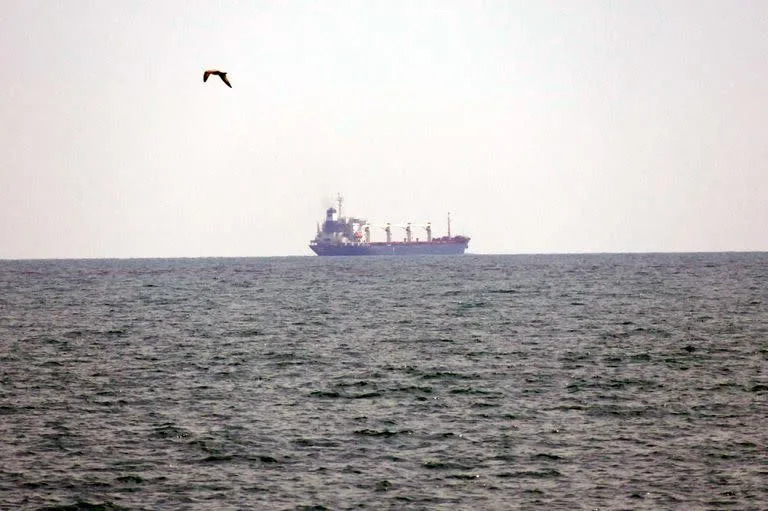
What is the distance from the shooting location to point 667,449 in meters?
25.5

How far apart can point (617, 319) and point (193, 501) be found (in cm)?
4803

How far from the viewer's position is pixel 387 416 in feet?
98.5

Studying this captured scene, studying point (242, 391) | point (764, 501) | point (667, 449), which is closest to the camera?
point (764, 501)

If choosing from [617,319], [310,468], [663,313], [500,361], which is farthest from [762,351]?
[310,468]

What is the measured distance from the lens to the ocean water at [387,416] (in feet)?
72.4

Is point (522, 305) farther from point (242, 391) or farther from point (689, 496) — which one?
point (689, 496)

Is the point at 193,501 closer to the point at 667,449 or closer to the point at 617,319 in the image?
the point at 667,449

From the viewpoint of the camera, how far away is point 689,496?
21438 mm

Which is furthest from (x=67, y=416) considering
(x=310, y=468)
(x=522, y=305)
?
(x=522, y=305)

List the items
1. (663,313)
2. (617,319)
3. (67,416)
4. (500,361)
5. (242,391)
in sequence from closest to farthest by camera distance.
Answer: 1. (67,416)
2. (242,391)
3. (500,361)
4. (617,319)
5. (663,313)

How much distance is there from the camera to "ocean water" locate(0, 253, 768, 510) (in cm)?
2206

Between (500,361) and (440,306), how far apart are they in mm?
38504

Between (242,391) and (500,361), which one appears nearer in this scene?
(242,391)

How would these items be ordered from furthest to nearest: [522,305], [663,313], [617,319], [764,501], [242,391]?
[522,305]
[663,313]
[617,319]
[242,391]
[764,501]
